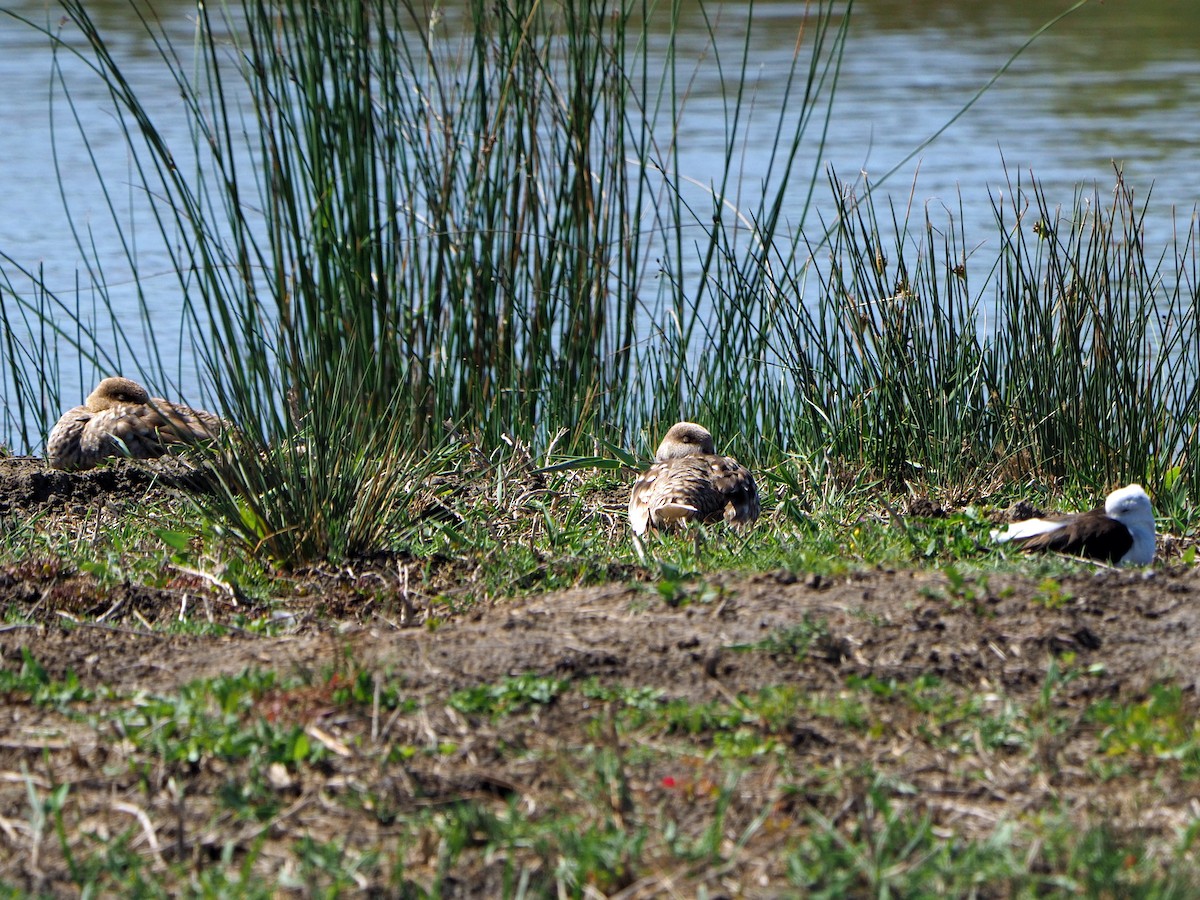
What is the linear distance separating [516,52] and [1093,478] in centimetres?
253

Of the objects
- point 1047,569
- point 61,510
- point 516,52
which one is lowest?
point 61,510

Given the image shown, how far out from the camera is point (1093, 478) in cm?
526

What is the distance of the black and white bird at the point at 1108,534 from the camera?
4109 millimetres

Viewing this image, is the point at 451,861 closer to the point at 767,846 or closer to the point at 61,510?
the point at 767,846

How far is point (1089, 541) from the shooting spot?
4105mm

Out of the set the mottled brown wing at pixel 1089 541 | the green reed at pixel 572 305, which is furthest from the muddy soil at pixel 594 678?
the green reed at pixel 572 305

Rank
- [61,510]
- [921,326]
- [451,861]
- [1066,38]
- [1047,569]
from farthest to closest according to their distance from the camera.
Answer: [1066,38] → [921,326] → [61,510] → [1047,569] → [451,861]

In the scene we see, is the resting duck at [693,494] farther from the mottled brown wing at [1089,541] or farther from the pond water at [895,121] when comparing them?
the pond water at [895,121]

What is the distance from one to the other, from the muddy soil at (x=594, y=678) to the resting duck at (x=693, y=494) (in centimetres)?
96

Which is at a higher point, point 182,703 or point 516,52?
point 516,52

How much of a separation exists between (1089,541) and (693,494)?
3.94 ft

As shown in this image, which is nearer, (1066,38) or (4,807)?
(4,807)

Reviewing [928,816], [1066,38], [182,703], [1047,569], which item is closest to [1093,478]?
[1047,569]

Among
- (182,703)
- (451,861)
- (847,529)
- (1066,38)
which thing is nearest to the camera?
(451,861)
